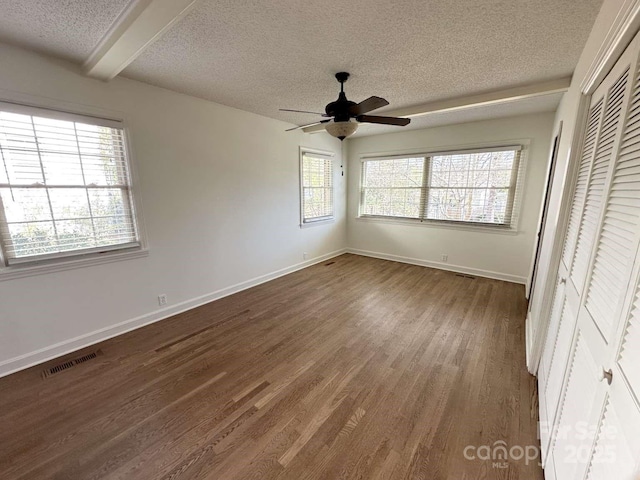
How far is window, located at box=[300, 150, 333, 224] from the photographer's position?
4.60 meters

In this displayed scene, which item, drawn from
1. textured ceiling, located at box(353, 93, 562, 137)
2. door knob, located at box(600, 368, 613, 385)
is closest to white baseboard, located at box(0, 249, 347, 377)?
textured ceiling, located at box(353, 93, 562, 137)

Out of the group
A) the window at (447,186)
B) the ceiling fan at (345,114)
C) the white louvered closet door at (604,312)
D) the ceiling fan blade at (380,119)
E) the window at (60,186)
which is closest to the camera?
the white louvered closet door at (604,312)

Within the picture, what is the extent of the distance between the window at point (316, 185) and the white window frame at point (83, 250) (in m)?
2.50

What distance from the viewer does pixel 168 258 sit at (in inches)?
117

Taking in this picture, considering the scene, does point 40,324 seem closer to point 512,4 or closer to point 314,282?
point 314,282

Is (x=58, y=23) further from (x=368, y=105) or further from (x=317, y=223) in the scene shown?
(x=317, y=223)

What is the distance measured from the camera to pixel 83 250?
93.9 inches

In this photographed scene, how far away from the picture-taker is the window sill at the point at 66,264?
206cm

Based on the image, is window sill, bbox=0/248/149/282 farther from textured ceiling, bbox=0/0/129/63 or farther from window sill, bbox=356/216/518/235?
window sill, bbox=356/216/518/235

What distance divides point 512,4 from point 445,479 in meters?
2.64

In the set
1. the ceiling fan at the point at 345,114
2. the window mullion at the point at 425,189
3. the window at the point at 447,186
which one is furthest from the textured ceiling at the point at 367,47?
the window mullion at the point at 425,189

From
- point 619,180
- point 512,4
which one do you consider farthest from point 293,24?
point 619,180

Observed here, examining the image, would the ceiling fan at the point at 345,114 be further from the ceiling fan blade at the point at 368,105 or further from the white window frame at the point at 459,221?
the white window frame at the point at 459,221

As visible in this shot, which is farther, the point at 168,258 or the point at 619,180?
the point at 168,258
